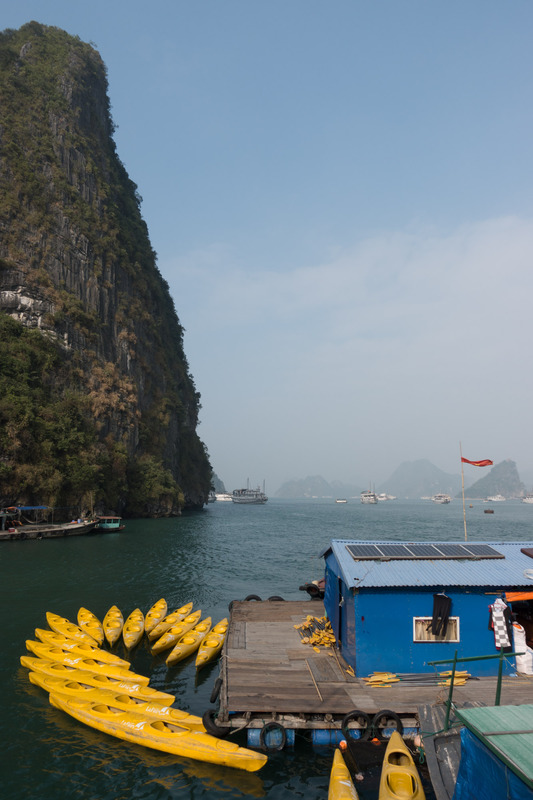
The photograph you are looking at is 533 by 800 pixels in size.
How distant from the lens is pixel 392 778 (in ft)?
32.3

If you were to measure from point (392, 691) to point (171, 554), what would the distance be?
33866 millimetres

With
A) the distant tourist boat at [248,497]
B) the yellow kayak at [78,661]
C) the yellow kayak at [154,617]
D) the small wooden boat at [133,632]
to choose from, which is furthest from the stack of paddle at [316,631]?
the distant tourist boat at [248,497]

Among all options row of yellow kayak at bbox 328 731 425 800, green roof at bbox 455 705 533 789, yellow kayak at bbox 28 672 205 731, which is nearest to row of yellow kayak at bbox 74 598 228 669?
yellow kayak at bbox 28 672 205 731

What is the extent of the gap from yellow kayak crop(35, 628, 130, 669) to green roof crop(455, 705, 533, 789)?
1251 centimetres

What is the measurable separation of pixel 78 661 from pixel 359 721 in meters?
9.79

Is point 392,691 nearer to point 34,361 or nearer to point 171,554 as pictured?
point 171,554

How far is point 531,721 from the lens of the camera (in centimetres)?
703

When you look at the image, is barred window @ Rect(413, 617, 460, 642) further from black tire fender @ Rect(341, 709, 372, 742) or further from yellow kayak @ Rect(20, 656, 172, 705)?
yellow kayak @ Rect(20, 656, 172, 705)

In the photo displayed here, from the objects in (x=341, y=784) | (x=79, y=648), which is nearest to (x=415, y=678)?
(x=341, y=784)

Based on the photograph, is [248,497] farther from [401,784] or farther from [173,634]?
[401,784]

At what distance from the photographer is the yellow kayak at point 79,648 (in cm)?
1641

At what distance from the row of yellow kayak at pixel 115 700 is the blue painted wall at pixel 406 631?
3.91 metres

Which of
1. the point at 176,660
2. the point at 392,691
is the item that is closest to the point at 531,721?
the point at 392,691

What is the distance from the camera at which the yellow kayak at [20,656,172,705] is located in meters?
13.8
